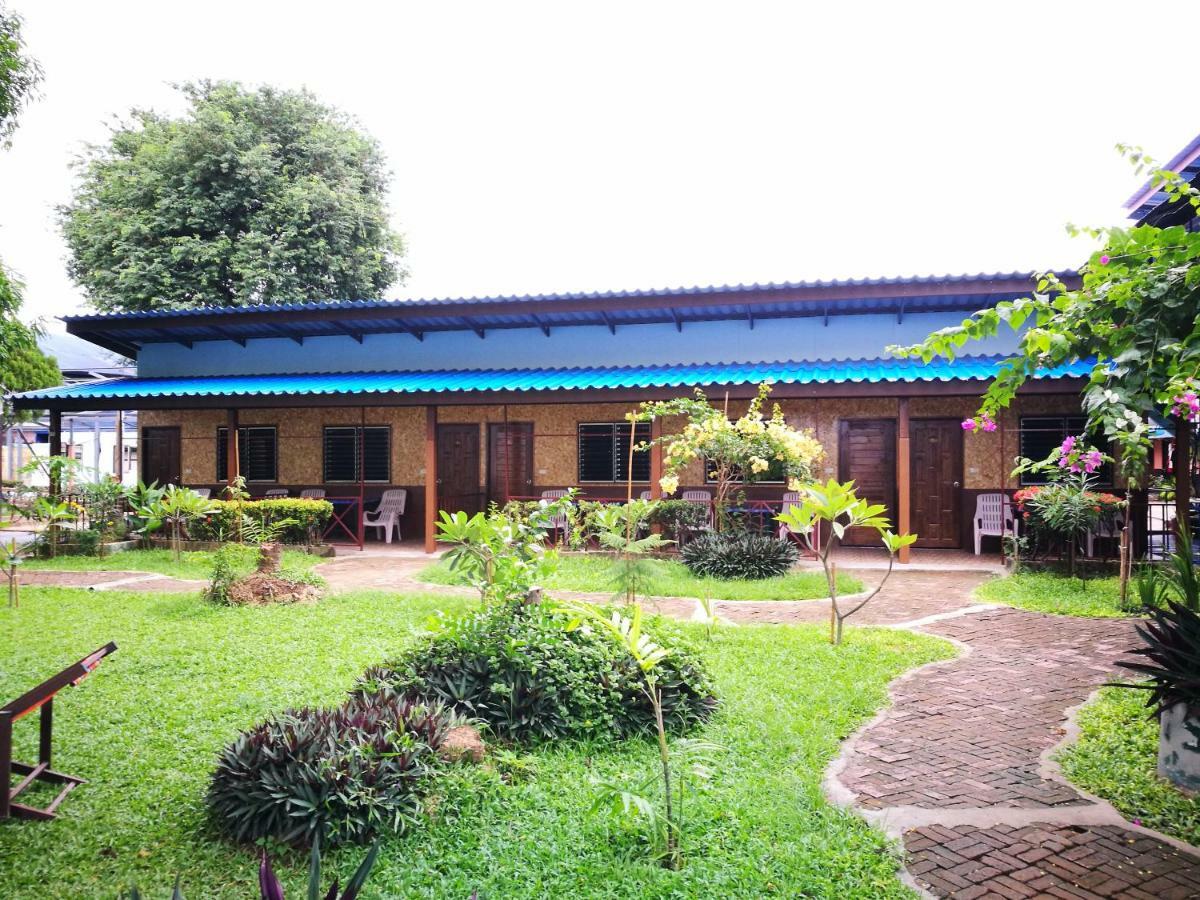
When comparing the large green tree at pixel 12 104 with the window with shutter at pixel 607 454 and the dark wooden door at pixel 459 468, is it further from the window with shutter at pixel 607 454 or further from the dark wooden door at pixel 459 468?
the window with shutter at pixel 607 454

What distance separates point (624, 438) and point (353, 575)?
18.3ft

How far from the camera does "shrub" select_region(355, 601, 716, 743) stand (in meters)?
4.80

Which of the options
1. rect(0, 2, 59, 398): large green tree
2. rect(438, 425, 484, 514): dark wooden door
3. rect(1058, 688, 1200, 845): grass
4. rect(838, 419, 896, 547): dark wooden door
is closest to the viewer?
rect(1058, 688, 1200, 845): grass

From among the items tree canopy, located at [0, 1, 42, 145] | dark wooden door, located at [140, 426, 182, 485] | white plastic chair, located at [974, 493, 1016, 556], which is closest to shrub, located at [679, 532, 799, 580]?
white plastic chair, located at [974, 493, 1016, 556]

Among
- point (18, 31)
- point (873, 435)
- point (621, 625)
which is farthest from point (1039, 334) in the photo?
point (873, 435)

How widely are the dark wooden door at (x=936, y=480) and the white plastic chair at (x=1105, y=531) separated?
2.24 m

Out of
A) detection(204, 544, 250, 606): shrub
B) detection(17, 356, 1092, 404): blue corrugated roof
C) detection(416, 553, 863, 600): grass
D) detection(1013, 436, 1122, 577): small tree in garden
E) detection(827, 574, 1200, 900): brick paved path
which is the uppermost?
detection(17, 356, 1092, 404): blue corrugated roof

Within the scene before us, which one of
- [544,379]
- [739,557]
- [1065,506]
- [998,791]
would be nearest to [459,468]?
[544,379]

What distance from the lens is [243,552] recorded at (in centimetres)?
1015

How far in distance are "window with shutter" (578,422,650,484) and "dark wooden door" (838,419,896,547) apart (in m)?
3.42

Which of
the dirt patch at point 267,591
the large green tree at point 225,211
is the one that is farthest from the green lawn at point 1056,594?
the large green tree at point 225,211

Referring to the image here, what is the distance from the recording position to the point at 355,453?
16094mm

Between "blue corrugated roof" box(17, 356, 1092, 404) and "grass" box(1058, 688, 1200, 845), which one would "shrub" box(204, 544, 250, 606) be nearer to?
"blue corrugated roof" box(17, 356, 1092, 404)

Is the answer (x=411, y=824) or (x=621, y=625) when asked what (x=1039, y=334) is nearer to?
(x=621, y=625)
